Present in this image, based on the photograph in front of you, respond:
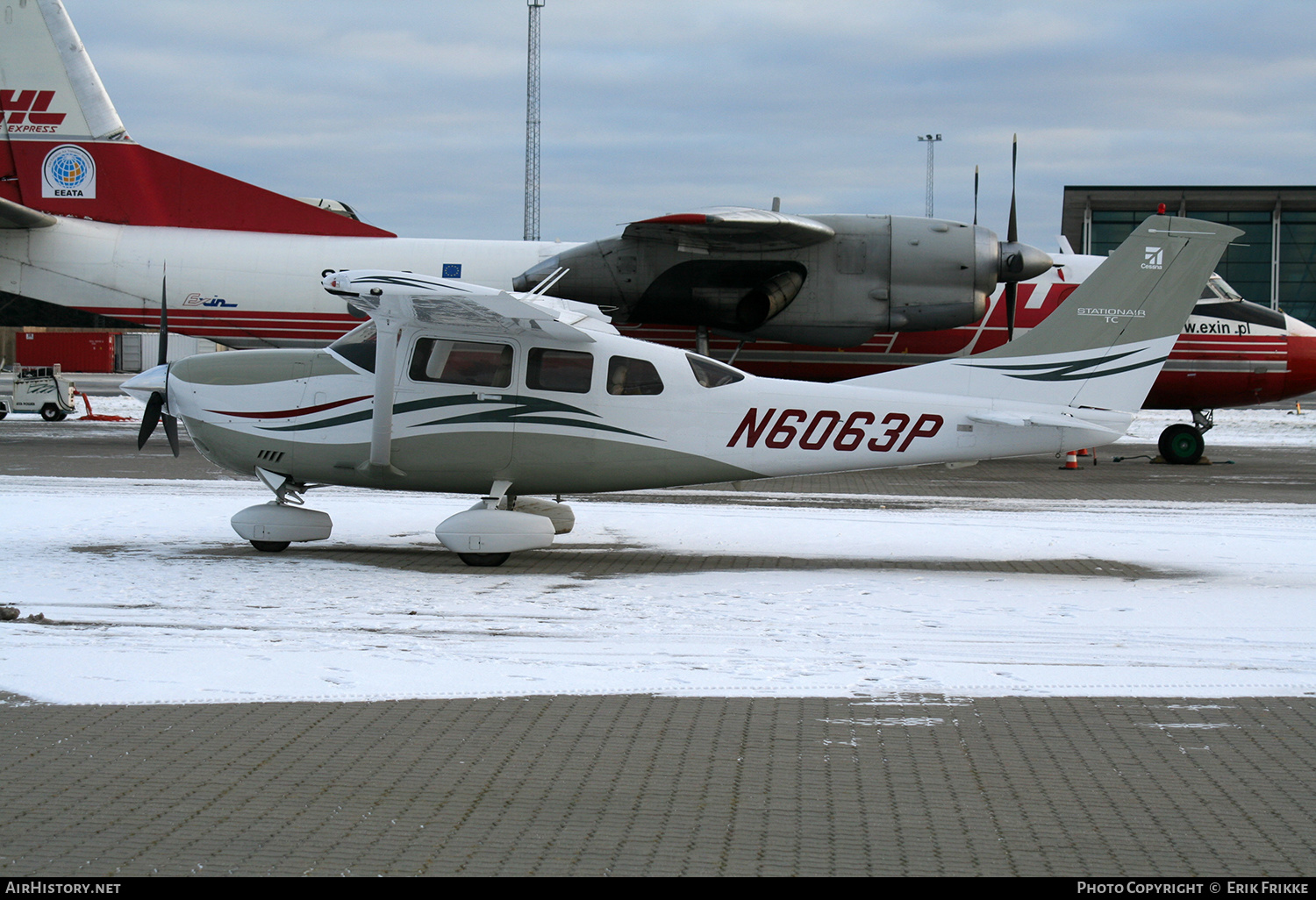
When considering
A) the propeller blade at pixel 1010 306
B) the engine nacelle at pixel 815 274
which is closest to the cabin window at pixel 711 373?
the engine nacelle at pixel 815 274

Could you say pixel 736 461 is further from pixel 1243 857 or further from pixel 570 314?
pixel 1243 857

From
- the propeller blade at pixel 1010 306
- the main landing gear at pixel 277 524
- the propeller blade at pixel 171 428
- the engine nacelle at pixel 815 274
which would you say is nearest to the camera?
the main landing gear at pixel 277 524

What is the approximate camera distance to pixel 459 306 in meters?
9.23

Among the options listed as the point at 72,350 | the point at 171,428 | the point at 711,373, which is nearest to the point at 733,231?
the point at 711,373

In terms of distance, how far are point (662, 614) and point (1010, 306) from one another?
12000mm

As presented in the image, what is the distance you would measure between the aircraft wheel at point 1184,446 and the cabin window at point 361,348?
1482 centimetres

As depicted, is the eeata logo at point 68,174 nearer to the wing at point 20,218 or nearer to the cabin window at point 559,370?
the wing at point 20,218

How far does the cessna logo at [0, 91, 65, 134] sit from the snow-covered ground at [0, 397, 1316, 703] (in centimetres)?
1032

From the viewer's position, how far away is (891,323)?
1722 cm

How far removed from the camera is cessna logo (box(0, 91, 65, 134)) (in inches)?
782

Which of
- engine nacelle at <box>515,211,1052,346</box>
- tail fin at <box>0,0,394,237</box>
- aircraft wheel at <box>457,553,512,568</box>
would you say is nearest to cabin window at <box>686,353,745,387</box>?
aircraft wheel at <box>457,553,512,568</box>

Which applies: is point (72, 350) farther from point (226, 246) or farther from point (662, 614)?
point (662, 614)

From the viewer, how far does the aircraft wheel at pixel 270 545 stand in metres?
9.97

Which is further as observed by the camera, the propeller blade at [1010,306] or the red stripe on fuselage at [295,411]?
the propeller blade at [1010,306]
